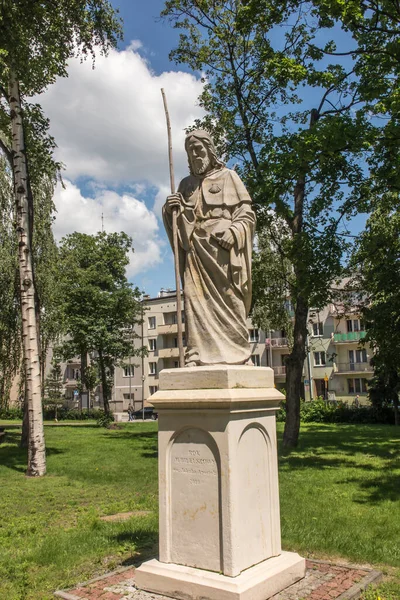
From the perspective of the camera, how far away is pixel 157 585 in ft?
15.2

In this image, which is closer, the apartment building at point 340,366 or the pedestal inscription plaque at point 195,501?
the pedestal inscription plaque at point 195,501

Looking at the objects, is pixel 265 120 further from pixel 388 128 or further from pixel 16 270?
pixel 16 270

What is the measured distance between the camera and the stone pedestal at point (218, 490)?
14.4ft

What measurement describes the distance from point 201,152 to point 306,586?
431 cm

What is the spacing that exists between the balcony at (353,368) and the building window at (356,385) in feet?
3.68

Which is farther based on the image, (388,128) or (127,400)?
(127,400)

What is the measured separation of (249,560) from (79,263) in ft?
101

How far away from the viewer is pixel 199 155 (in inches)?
223

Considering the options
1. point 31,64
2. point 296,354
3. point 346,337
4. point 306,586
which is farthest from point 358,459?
point 346,337

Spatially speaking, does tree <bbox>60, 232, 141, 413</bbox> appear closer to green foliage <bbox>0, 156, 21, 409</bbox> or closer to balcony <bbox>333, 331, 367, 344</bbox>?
green foliage <bbox>0, 156, 21, 409</bbox>

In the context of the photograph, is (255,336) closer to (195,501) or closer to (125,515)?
(125,515)

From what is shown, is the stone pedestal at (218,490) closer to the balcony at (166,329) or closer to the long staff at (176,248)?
the long staff at (176,248)

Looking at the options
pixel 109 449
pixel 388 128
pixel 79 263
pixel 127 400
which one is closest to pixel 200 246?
pixel 388 128

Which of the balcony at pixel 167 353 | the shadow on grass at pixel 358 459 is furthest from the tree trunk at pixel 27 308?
the balcony at pixel 167 353
